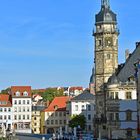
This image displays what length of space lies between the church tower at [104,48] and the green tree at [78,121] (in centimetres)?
2241

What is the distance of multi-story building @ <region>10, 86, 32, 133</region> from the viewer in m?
140

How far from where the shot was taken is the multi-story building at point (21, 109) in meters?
140

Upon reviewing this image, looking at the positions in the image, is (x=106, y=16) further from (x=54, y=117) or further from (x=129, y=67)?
(x=54, y=117)

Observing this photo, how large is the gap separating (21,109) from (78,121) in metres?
27.8

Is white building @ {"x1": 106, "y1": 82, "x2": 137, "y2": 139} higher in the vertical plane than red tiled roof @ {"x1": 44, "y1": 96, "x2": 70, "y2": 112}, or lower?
lower

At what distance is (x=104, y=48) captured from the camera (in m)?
92.7

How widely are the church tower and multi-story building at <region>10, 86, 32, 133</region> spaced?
49.6m

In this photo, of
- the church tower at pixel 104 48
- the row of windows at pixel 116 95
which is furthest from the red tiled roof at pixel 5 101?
the row of windows at pixel 116 95

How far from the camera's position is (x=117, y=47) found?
9312cm

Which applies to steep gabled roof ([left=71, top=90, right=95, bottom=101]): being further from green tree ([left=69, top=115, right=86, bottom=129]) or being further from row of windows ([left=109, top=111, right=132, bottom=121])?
row of windows ([left=109, top=111, right=132, bottom=121])

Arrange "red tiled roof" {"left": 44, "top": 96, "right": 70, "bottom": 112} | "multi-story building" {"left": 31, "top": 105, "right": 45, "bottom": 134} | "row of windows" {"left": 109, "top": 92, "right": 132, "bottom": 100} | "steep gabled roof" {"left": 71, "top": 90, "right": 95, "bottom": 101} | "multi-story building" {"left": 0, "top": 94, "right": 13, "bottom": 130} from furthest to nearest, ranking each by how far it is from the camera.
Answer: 1. "multi-story building" {"left": 31, "top": 105, "right": 45, "bottom": 134}
2. "multi-story building" {"left": 0, "top": 94, "right": 13, "bottom": 130}
3. "red tiled roof" {"left": 44, "top": 96, "right": 70, "bottom": 112}
4. "steep gabled roof" {"left": 71, "top": 90, "right": 95, "bottom": 101}
5. "row of windows" {"left": 109, "top": 92, "right": 132, "bottom": 100}

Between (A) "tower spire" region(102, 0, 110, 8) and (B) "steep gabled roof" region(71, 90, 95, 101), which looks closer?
(A) "tower spire" region(102, 0, 110, 8)

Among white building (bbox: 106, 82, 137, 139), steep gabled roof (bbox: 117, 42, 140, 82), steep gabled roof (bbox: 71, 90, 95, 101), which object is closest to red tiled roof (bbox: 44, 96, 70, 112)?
steep gabled roof (bbox: 71, 90, 95, 101)

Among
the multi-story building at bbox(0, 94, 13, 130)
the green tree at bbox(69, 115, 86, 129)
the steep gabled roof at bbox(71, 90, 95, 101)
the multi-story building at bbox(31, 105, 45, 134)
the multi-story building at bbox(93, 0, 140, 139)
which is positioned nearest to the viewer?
the multi-story building at bbox(93, 0, 140, 139)
